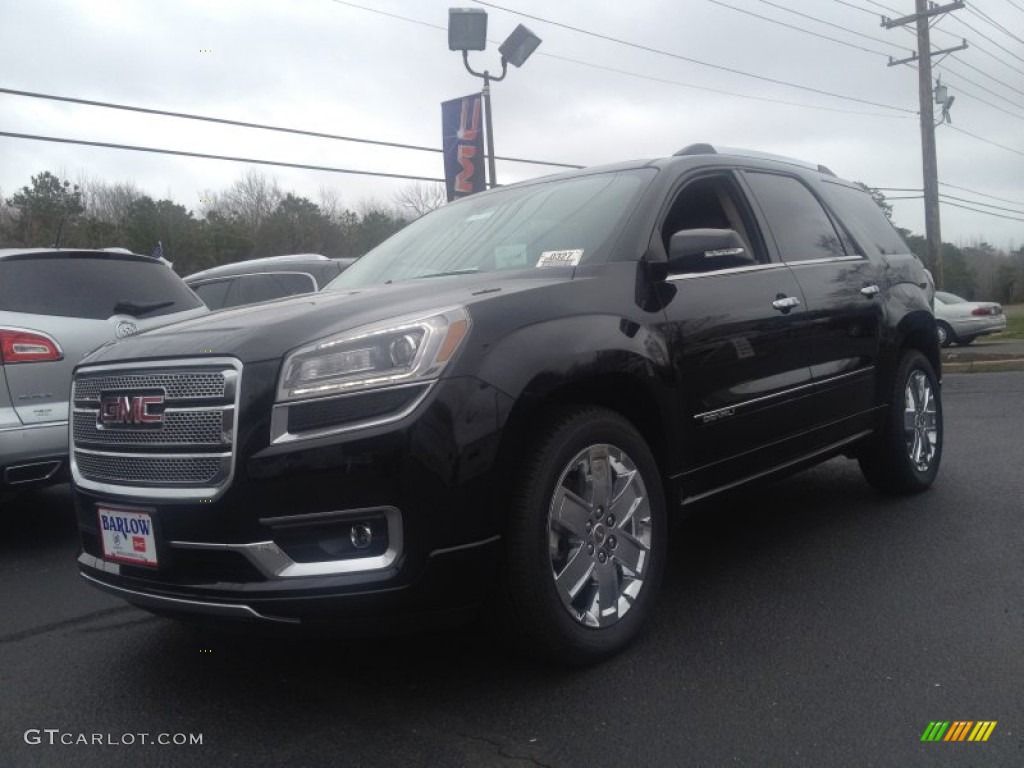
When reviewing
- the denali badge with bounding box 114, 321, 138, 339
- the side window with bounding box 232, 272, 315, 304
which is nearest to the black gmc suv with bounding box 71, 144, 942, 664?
the denali badge with bounding box 114, 321, 138, 339

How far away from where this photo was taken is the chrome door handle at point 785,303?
4.25 meters

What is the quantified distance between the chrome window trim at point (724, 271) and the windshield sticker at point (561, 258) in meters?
0.38

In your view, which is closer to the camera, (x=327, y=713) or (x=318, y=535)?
(x=318, y=535)

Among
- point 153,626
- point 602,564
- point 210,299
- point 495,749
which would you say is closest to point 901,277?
point 602,564

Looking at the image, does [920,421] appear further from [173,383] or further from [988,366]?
[988,366]

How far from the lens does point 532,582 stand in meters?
2.92

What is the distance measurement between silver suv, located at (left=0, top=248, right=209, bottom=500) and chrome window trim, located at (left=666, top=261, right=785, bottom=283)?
223 centimetres

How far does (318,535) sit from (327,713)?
0.65m

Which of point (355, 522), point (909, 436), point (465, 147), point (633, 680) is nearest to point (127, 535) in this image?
point (355, 522)

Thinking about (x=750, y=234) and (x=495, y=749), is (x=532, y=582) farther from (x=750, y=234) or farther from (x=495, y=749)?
(x=750, y=234)

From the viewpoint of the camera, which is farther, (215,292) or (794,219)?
(215,292)

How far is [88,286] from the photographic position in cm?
557

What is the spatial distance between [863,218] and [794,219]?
39.0 inches

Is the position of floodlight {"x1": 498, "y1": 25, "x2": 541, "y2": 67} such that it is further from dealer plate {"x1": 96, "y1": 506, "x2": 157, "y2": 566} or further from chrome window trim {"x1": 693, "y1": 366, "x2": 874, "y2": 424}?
dealer plate {"x1": 96, "y1": 506, "x2": 157, "y2": 566}
